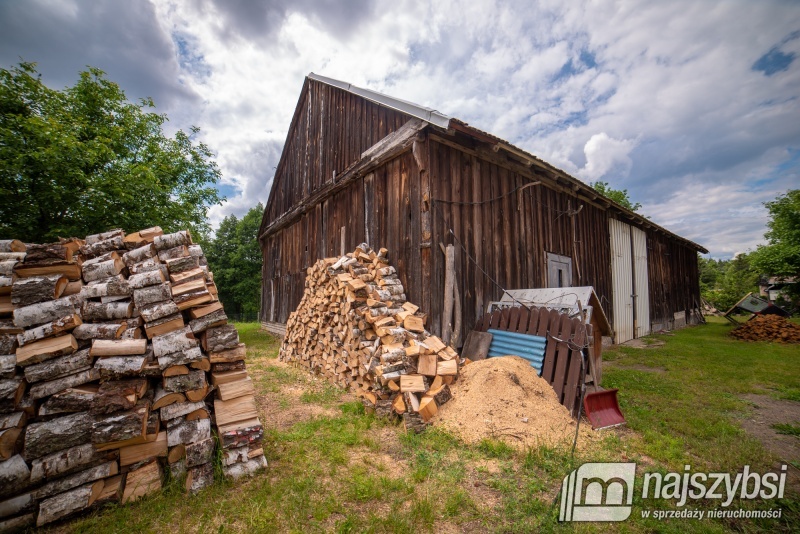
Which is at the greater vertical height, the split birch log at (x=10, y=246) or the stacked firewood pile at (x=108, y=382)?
the split birch log at (x=10, y=246)

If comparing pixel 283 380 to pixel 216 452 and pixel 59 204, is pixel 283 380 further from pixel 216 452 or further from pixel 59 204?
pixel 59 204

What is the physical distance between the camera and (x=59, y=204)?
905 centimetres

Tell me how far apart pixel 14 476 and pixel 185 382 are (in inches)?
48.4

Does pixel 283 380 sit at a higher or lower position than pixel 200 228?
lower

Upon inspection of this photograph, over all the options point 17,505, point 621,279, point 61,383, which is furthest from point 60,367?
point 621,279

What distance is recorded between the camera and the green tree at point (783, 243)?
17.2 meters

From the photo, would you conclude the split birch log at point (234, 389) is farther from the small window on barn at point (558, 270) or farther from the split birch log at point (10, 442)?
the small window on barn at point (558, 270)

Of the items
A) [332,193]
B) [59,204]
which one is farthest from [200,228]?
[332,193]

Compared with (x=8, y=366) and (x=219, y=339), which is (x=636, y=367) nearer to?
(x=219, y=339)

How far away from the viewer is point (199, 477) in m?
2.97

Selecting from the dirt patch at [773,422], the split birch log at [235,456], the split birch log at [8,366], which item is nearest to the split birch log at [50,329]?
the split birch log at [8,366]

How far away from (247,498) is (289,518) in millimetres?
524

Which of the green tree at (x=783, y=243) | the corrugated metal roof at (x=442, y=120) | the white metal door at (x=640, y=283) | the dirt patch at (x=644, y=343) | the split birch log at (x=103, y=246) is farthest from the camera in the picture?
the green tree at (x=783, y=243)

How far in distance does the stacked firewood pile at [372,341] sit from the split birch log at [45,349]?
3229 millimetres
